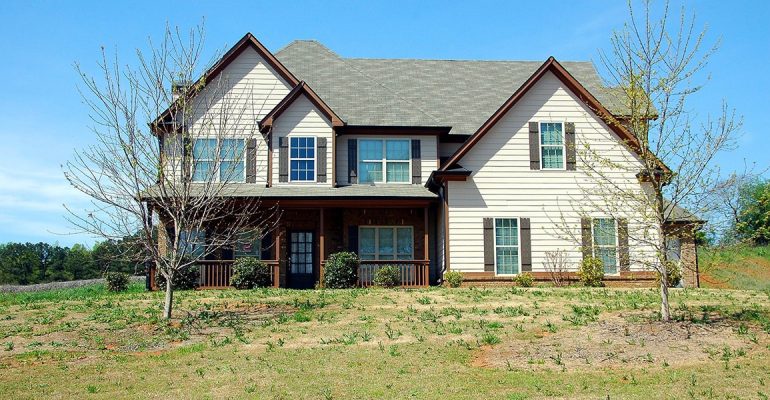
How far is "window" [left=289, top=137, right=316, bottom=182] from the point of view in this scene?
1049 inches

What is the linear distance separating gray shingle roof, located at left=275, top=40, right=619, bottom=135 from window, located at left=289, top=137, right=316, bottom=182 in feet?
A: 5.33

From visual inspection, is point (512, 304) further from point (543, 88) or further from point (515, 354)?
point (543, 88)

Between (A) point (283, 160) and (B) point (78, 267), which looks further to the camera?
(B) point (78, 267)

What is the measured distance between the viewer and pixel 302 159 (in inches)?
1050

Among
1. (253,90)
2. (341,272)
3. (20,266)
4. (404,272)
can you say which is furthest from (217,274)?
(20,266)

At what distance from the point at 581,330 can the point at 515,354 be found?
2.30 m

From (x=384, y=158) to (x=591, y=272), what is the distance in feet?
26.8

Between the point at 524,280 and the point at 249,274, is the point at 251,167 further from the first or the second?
the point at 524,280

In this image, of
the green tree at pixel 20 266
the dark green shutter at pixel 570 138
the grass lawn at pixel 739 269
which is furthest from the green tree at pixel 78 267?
the grass lawn at pixel 739 269

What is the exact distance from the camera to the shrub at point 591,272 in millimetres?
24516

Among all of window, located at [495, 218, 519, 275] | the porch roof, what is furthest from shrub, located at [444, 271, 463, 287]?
the porch roof

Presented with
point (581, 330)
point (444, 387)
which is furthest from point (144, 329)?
point (581, 330)

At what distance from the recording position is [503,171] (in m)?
25.4

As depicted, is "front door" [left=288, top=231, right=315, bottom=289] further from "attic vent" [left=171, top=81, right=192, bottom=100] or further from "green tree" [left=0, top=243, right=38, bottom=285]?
"green tree" [left=0, top=243, right=38, bottom=285]
